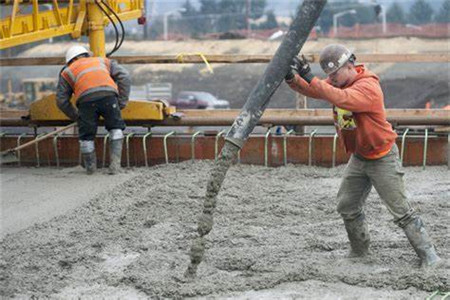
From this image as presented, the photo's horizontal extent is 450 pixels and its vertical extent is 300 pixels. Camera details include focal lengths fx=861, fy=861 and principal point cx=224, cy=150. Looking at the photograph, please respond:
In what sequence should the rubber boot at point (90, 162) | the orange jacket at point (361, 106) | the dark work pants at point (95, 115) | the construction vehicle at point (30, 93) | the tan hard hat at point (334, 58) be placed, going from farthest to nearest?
the construction vehicle at point (30, 93), the rubber boot at point (90, 162), the dark work pants at point (95, 115), the tan hard hat at point (334, 58), the orange jacket at point (361, 106)

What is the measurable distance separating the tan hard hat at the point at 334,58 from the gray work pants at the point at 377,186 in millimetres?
732

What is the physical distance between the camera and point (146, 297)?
6031 mm

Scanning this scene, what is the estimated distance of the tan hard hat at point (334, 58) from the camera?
6254 mm

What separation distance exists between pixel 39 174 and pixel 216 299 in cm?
539

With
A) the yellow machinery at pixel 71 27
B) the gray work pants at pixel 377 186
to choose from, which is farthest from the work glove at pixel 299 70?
the yellow machinery at pixel 71 27

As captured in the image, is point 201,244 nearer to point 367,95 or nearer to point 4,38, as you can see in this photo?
point 367,95

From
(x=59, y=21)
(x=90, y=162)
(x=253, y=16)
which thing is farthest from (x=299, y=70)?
(x=253, y=16)

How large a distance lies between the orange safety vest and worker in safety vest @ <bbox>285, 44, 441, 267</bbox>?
441 cm

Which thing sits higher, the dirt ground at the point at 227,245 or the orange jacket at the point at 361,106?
the orange jacket at the point at 361,106

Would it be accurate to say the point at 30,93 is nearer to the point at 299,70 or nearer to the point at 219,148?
the point at 219,148

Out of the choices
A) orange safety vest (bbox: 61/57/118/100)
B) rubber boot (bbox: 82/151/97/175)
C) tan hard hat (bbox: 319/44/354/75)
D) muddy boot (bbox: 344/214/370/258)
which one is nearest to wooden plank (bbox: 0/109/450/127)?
rubber boot (bbox: 82/151/97/175)

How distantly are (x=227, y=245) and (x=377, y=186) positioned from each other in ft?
4.91

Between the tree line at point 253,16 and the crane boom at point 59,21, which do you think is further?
the tree line at point 253,16

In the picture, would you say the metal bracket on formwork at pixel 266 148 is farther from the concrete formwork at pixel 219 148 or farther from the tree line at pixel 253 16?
the tree line at pixel 253 16
